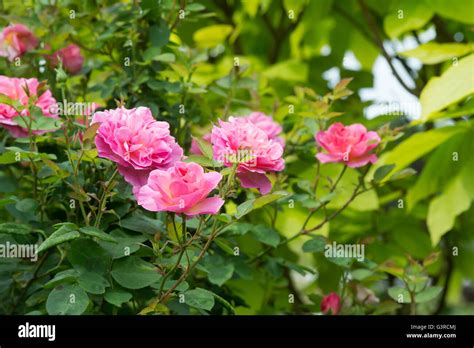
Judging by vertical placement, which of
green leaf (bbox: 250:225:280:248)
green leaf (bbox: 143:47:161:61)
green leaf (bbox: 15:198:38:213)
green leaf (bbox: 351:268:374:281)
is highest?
green leaf (bbox: 143:47:161:61)

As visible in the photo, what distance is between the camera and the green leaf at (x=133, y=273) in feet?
→ 3.17

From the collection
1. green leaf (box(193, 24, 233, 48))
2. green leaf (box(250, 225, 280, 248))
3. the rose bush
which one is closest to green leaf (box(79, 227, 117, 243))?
the rose bush

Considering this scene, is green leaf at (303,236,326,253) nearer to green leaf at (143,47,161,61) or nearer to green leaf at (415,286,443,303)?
green leaf at (415,286,443,303)

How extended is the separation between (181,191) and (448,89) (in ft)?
1.88

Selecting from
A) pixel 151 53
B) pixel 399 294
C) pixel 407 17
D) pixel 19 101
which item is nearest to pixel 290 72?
pixel 407 17

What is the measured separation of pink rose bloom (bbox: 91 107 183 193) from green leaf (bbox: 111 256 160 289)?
0.11m

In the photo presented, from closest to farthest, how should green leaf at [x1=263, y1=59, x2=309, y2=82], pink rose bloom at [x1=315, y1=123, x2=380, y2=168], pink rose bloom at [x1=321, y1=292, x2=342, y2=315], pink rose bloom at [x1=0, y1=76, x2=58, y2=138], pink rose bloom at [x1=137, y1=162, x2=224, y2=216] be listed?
pink rose bloom at [x1=137, y1=162, x2=224, y2=216] → pink rose bloom at [x1=0, y1=76, x2=58, y2=138] → pink rose bloom at [x1=315, y1=123, x2=380, y2=168] → pink rose bloom at [x1=321, y1=292, x2=342, y2=315] → green leaf at [x1=263, y1=59, x2=309, y2=82]

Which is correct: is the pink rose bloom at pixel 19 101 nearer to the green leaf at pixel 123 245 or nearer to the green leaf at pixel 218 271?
the green leaf at pixel 123 245

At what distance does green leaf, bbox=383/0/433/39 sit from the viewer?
1.47m

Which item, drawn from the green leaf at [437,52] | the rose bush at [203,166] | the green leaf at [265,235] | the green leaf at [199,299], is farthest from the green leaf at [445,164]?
the green leaf at [199,299]

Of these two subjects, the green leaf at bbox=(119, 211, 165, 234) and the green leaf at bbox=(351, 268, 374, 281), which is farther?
the green leaf at bbox=(351, 268, 374, 281)

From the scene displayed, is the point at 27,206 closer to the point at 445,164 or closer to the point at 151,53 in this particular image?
the point at 151,53

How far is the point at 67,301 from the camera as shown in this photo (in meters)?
0.92
